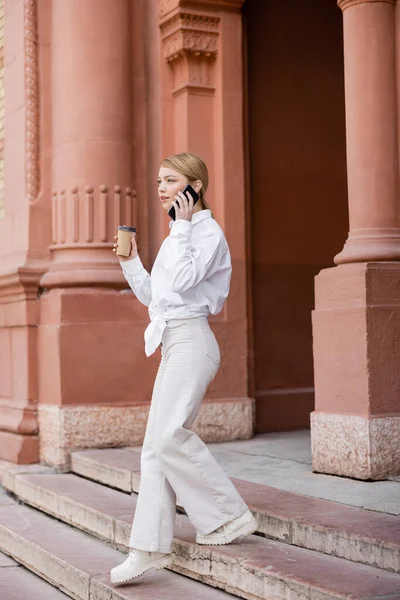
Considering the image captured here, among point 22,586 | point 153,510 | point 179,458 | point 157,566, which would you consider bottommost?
point 22,586

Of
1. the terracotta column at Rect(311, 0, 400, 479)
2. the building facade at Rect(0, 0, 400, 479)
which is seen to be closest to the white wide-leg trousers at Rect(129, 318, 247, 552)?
the terracotta column at Rect(311, 0, 400, 479)

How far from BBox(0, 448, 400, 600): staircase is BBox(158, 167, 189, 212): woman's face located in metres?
1.72

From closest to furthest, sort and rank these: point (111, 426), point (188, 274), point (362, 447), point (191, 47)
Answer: point (188, 274) < point (362, 447) < point (111, 426) < point (191, 47)

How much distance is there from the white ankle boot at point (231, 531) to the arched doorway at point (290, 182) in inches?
159

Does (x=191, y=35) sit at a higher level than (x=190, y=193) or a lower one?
higher

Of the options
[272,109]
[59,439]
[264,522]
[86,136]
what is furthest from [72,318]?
[264,522]

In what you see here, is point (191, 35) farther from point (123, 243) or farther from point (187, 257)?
point (187, 257)

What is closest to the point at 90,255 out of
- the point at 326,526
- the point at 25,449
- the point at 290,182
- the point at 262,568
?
the point at 25,449

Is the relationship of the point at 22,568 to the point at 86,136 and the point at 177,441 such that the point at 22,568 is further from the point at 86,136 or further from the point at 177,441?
the point at 86,136

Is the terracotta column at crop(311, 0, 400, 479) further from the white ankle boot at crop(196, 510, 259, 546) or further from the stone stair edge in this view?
the white ankle boot at crop(196, 510, 259, 546)

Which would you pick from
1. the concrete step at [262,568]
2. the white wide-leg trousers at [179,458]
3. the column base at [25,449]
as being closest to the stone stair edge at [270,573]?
the concrete step at [262,568]

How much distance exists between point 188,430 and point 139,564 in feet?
2.22

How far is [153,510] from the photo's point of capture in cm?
455

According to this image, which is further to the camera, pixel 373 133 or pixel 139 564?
pixel 373 133
